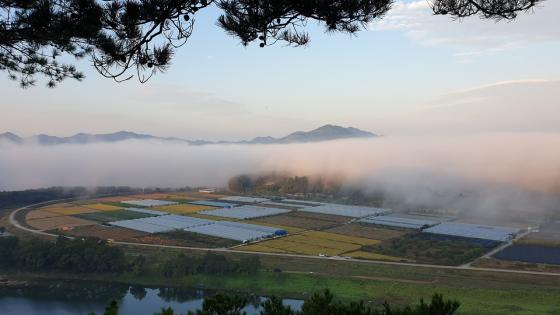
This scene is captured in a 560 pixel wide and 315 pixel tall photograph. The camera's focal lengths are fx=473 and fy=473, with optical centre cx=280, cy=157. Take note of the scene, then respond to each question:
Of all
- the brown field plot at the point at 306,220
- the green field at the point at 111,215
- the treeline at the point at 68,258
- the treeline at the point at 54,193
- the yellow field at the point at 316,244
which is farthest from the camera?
the treeline at the point at 54,193

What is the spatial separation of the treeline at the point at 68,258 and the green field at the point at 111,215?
12594mm

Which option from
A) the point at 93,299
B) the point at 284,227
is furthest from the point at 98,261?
the point at 284,227

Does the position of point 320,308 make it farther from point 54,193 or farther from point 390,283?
point 54,193

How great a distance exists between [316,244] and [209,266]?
28.0 ft

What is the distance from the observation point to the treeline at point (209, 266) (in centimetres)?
→ 2439

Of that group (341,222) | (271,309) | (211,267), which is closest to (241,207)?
(341,222)

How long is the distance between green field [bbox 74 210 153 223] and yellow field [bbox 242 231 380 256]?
52.4 ft

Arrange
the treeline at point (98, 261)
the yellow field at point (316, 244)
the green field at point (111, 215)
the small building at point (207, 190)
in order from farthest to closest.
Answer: the small building at point (207, 190)
the green field at point (111, 215)
the yellow field at point (316, 244)
the treeline at point (98, 261)

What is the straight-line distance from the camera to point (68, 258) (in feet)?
85.3

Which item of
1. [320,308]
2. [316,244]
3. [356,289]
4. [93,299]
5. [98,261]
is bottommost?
[93,299]

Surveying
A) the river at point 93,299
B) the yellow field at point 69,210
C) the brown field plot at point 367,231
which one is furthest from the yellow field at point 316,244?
the yellow field at point 69,210

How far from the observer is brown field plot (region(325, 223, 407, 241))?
110 ft

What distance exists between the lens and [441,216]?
143 ft

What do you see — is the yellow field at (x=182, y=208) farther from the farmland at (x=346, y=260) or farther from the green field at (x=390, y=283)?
the green field at (x=390, y=283)
